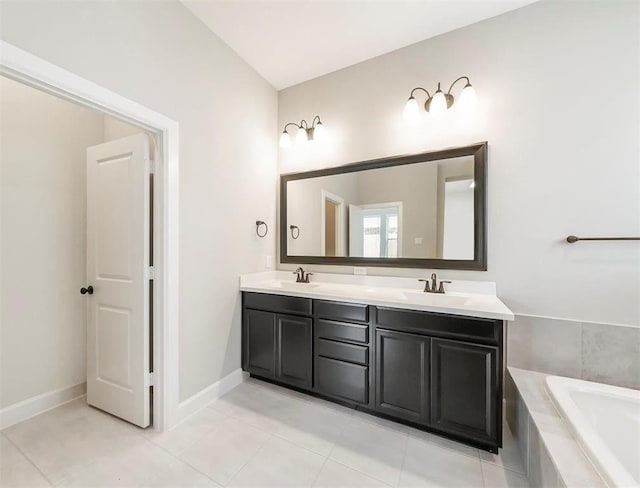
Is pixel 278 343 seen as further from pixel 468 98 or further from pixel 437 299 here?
pixel 468 98

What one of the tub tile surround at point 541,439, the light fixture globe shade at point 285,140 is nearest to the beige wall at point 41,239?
the light fixture globe shade at point 285,140

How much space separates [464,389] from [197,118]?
8.12 feet

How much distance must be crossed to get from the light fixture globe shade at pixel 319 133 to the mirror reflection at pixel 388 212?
376 millimetres

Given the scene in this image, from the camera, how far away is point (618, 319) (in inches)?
63.7

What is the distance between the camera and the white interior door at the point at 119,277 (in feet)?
5.74

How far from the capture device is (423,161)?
7.07 feet

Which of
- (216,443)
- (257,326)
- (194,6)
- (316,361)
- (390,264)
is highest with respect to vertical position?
(194,6)

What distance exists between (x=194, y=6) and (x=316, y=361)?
8.65ft

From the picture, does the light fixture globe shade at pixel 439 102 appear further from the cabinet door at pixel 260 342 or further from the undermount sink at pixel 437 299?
the cabinet door at pixel 260 342

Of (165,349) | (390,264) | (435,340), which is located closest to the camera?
(435,340)

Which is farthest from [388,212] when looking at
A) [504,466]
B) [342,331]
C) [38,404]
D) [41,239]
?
[38,404]

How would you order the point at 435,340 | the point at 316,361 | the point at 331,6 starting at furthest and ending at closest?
the point at 316,361 → the point at 331,6 → the point at 435,340

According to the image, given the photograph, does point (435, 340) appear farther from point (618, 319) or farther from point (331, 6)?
point (331, 6)

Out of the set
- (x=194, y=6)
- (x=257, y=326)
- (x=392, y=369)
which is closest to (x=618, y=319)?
(x=392, y=369)
